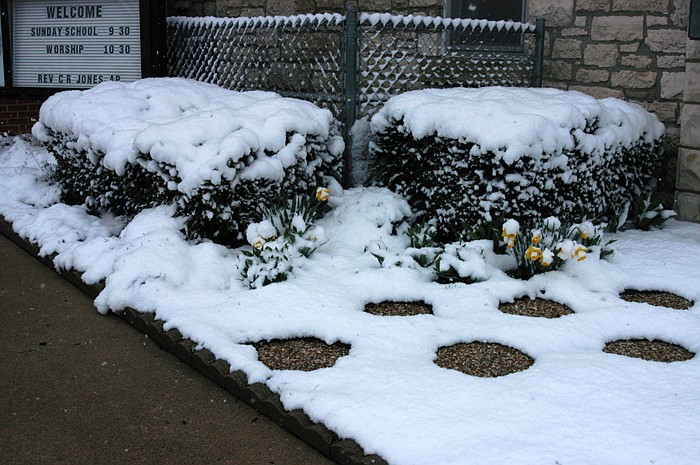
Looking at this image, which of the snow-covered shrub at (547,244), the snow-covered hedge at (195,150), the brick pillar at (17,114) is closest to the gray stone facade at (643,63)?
the snow-covered shrub at (547,244)

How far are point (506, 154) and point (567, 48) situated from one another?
239 cm

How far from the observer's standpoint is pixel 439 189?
17.1 feet

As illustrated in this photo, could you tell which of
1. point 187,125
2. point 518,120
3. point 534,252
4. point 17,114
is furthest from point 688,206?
point 17,114

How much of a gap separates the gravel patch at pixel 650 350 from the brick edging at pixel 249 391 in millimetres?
1638

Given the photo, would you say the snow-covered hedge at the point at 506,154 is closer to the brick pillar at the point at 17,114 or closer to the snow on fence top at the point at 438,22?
the snow on fence top at the point at 438,22

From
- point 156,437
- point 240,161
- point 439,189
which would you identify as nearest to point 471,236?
point 439,189

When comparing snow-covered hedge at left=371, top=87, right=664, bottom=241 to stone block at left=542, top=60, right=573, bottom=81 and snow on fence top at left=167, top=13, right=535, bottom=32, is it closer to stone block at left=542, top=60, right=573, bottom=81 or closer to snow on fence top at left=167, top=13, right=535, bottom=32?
snow on fence top at left=167, top=13, right=535, bottom=32

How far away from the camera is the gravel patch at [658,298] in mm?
4391

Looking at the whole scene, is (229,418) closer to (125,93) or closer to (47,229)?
(47,229)

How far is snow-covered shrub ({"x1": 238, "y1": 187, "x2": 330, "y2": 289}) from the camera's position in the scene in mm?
4414

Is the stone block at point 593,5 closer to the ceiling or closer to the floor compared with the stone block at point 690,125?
closer to the ceiling

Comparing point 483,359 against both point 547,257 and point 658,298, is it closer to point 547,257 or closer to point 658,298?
point 547,257

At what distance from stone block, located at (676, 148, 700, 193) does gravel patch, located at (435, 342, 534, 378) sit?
3.11 metres

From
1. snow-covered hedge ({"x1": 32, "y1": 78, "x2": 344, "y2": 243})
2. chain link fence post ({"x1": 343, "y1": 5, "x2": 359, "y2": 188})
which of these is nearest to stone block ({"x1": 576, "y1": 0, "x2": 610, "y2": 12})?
chain link fence post ({"x1": 343, "y1": 5, "x2": 359, "y2": 188})
